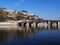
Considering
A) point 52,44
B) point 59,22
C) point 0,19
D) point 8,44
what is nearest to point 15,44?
point 8,44

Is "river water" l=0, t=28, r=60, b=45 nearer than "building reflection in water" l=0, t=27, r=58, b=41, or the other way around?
"river water" l=0, t=28, r=60, b=45

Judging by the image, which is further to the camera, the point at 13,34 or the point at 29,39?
the point at 13,34

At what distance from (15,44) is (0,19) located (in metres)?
140

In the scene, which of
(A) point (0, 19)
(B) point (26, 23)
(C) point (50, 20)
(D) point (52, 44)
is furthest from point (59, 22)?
(D) point (52, 44)

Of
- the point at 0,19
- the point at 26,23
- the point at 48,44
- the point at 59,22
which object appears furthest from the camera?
the point at 0,19

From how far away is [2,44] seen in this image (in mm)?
60375

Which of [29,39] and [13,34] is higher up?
[29,39]

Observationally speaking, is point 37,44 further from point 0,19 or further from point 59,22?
point 0,19

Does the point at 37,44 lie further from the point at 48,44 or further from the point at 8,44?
the point at 8,44

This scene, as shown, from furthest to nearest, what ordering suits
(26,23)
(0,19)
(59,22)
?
(0,19) → (26,23) → (59,22)

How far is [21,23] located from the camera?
174 metres

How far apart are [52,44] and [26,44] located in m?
7.09

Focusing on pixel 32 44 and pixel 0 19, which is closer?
pixel 32 44

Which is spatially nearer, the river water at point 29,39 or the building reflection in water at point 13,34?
the river water at point 29,39
